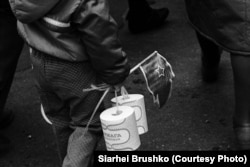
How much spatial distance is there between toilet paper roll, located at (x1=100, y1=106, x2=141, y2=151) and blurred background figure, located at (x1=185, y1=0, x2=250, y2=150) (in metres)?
0.70

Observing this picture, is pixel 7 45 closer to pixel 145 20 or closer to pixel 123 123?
pixel 123 123

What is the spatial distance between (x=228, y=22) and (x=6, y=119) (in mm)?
1864

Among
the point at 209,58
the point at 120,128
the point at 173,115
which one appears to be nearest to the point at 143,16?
the point at 209,58

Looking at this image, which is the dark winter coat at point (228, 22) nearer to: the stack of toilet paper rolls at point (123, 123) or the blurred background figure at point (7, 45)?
the stack of toilet paper rolls at point (123, 123)

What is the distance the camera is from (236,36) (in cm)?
268

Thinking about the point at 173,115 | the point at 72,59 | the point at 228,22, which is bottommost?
the point at 173,115

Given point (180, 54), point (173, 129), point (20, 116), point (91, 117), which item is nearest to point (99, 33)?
point (91, 117)

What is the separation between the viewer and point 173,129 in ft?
11.2

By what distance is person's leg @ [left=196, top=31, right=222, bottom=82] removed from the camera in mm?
3589

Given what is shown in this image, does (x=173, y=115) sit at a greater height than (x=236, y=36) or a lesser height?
lesser

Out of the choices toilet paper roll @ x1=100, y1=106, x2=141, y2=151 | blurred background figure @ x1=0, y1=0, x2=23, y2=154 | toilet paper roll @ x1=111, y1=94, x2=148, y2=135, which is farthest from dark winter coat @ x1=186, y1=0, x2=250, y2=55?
blurred background figure @ x1=0, y1=0, x2=23, y2=154

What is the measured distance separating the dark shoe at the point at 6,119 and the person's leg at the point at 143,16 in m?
1.92

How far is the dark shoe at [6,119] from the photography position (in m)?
3.70

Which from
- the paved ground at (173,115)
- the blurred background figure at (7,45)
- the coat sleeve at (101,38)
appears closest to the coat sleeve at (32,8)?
the coat sleeve at (101,38)
